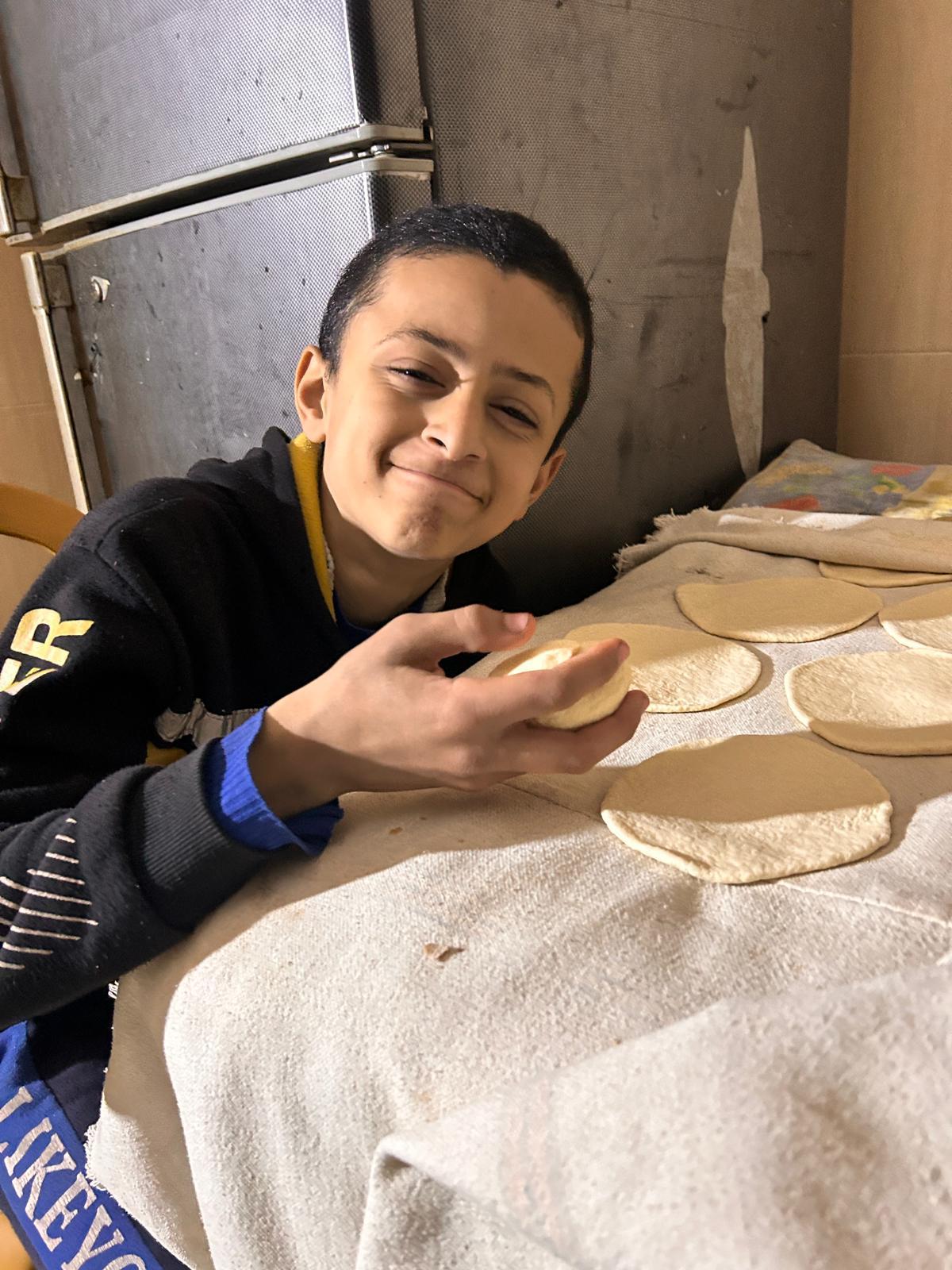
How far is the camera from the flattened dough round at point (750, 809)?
1.86 feet

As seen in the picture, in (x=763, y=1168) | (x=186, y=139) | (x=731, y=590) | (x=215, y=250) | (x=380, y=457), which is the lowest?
(x=731, y=590)

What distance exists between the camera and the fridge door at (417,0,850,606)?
1.04 metres

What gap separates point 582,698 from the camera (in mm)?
602

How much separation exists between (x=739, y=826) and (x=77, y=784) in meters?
0.51

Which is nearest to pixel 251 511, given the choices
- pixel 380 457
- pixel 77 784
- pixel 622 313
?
pixel 380 457

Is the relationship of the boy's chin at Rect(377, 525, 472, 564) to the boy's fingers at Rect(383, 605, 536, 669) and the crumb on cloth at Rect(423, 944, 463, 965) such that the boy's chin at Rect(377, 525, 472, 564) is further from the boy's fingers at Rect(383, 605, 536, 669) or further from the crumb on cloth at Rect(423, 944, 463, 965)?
the crumb on cloth at Rect(423, 944, 463, 965)

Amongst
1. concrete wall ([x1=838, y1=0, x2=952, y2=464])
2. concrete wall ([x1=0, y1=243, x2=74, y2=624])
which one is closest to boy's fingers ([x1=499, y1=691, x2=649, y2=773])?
concrete wall ([x1=838, y1=0, x2=952, y2=464])

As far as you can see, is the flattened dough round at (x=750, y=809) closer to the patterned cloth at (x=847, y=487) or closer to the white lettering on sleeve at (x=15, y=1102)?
the white lettering on sleeve at (x=15, y=1102)

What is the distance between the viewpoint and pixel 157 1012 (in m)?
0.56

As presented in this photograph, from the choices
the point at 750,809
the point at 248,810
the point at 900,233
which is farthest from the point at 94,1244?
the point at 900,233

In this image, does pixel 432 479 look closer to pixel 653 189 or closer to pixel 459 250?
pixel 459 250

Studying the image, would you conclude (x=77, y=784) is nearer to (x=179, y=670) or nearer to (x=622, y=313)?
(x=179, y=670)

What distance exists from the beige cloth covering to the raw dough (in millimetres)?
68

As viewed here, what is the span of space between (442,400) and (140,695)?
0.38 meters
